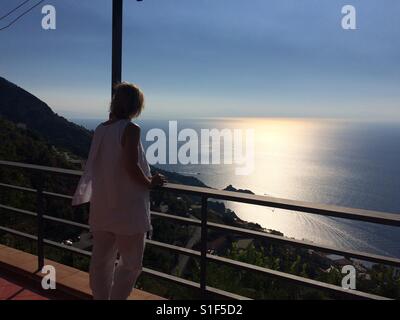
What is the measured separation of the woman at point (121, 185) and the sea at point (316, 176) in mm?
182

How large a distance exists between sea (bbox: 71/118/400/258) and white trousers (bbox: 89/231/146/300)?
2.18ft

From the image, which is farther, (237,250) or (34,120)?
(34,120)

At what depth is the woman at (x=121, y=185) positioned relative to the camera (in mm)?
2227

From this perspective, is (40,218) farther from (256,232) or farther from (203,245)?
(256,232)

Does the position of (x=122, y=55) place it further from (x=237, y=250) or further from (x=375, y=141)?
(x=375, y=141)

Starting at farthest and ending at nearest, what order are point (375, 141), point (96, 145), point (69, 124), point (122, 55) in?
point (375, 141) → point (69, 124) → point (122, 55) → point (96, 145)

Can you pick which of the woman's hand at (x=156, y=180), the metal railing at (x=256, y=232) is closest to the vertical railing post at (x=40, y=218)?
the metal railing at (x=256, y=232)

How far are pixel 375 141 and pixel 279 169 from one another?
2678 inches

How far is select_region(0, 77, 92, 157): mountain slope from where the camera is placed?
3075cm

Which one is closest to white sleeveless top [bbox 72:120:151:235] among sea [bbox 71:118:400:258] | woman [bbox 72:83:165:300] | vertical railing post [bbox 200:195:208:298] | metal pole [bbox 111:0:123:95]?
woman [bbox 72:83:165:300]
